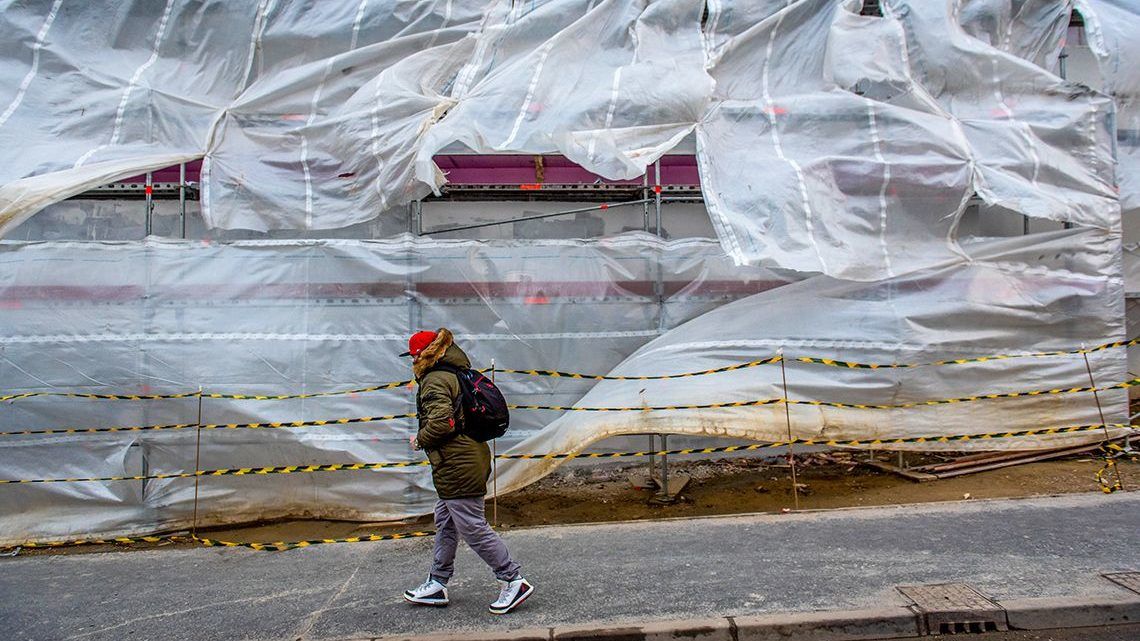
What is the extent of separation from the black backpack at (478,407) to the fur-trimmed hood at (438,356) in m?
0.04

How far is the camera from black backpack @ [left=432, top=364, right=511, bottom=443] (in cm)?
419

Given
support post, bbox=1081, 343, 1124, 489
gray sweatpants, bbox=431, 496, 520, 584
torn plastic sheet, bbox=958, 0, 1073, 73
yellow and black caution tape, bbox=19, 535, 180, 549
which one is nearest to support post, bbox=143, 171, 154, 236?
yellow and black caution tape, bbox=19, 535, 180, 549

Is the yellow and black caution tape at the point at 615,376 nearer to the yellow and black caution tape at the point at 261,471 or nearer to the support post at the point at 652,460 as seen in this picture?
the yellow and black caution tape at the point at 261,471

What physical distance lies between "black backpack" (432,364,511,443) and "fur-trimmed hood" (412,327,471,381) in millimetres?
36

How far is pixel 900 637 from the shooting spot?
151 inches

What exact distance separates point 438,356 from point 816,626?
2584mm

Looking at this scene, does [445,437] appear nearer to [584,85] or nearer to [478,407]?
[478,407]

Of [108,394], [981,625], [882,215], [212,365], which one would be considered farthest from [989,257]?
[108,394]

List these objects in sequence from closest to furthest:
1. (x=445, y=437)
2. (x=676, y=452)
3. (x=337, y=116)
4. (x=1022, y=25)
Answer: (x=445, y=437), (x=676, y=452), (x=337, y=116), (x=1022, y=25)

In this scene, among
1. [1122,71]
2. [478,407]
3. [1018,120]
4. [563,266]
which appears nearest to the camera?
[478,407]

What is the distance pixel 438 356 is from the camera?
4219 mm

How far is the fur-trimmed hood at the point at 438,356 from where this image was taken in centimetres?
420

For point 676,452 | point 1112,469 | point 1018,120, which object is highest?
point 1018,120

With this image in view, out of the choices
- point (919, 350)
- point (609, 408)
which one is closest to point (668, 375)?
point (609, 408)
